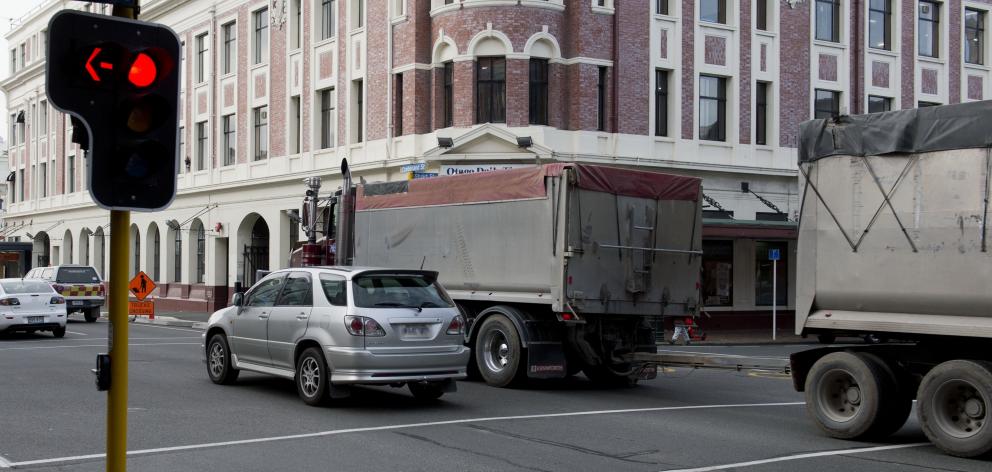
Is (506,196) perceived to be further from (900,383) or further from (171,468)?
(171,468)

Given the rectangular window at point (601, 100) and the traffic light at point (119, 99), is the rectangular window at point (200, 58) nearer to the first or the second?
the rectangular window at point (601, 100)

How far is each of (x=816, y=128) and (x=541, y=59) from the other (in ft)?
57.2

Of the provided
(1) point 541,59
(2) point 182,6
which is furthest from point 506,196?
(2) point 182,6

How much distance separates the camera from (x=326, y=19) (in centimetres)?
3375

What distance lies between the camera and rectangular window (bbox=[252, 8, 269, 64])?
3706 centimetres

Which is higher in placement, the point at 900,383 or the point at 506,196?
the point at 506,196

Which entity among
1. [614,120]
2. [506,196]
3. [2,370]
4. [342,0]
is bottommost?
[2,370]

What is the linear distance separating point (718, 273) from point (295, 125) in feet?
48.2

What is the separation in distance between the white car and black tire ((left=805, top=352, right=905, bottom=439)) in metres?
18.9

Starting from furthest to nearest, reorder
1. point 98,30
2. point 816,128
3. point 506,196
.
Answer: point 506,196 < point 816,128 < point 98,30

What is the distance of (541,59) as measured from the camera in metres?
28.1

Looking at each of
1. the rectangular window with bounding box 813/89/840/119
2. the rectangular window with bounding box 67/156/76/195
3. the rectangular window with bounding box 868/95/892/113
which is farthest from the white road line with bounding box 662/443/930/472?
the rectangular window with bounding box 67/156/76/195

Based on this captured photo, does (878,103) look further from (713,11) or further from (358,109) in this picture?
(358,109)

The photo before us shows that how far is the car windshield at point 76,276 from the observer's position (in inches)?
1244
